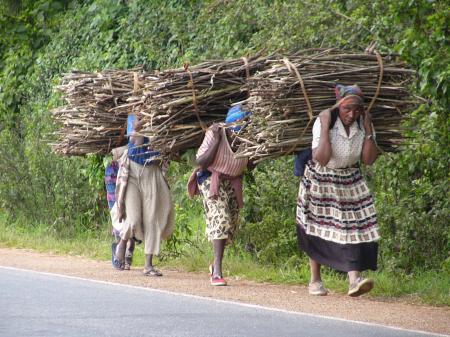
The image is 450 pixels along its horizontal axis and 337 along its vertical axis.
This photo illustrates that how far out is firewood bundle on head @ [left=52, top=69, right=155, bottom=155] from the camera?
459 inches

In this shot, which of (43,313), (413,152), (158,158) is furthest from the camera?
(158,158)

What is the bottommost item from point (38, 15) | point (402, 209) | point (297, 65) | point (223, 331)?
point (223, 331)

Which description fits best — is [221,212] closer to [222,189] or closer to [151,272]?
[222,189]

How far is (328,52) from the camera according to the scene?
9617 mm

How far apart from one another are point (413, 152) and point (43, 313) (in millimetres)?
3857

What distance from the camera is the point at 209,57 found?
15.5 metres

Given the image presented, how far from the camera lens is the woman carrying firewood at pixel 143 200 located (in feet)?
38.6

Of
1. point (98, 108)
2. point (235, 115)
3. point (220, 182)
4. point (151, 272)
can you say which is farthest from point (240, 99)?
point (151, 272)

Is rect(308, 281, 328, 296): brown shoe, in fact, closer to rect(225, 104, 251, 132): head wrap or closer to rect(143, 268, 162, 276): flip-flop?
rect(225, 104, 251, 132): head wrap

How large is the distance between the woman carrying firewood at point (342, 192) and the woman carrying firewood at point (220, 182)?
1.06 meters

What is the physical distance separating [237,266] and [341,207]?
267cm

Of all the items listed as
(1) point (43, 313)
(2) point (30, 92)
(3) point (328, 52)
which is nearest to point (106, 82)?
(3) point (328, 52)

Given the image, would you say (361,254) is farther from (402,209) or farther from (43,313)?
(43,313)

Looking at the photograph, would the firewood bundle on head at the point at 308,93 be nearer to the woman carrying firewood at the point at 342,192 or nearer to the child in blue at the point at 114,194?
the woman carrying firewood at the point at 342,192
